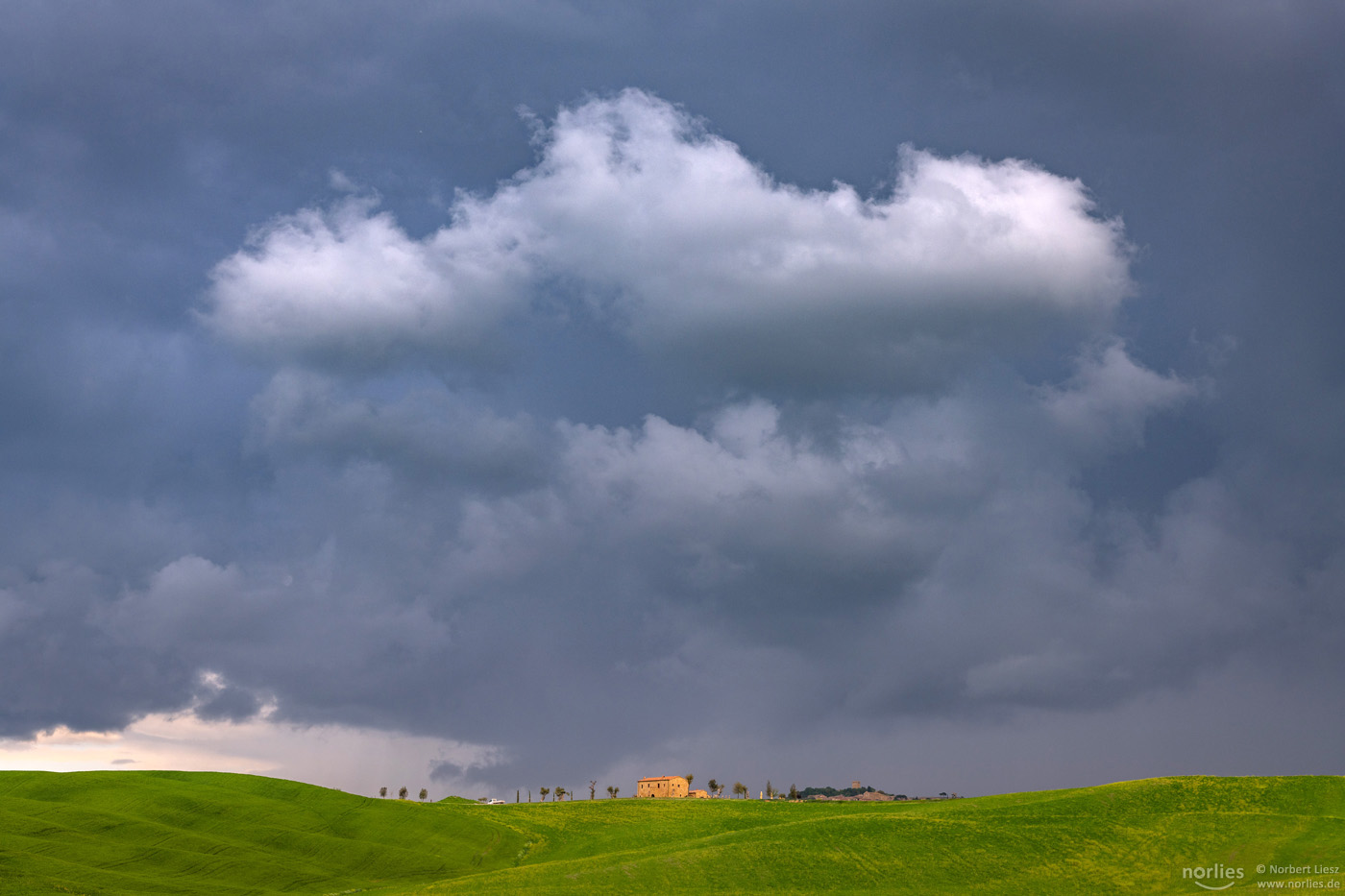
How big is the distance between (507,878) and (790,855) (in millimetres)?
25588

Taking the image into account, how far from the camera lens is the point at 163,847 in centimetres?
10125

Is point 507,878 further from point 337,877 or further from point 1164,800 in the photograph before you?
point 1164,800

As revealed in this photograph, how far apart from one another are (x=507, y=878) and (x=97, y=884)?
3382cm

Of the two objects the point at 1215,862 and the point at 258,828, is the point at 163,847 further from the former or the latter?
the point at 1215,862

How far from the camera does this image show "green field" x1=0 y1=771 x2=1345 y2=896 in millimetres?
88938

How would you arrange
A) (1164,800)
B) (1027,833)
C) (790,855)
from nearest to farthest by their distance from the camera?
(790,855) → (1027,833) → (1164,800)

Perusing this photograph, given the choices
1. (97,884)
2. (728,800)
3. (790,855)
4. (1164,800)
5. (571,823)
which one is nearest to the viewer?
(97,884)

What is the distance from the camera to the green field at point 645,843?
292ft

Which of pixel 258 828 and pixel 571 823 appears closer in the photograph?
pixel 258 828

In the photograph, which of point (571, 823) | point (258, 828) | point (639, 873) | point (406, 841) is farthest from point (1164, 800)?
point (258, 828)

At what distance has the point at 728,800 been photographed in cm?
15825

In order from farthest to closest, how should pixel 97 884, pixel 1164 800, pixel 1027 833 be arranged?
pixel 1164 800
pixel 1027 833
pixel 97 884

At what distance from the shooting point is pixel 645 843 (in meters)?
→ 122

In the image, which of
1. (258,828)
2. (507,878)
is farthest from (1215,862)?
(258,828)
